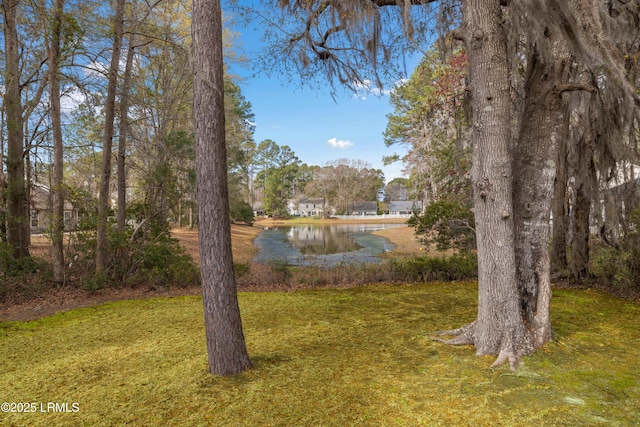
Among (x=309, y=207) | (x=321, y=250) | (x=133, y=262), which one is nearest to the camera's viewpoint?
(x=133, y=262)

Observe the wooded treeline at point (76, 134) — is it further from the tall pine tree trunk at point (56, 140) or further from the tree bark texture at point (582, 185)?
the tree bark texture at point (582, 185)

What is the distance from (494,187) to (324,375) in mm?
2220

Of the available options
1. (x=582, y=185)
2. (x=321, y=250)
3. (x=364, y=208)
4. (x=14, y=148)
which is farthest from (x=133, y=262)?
(x=364, y=208)

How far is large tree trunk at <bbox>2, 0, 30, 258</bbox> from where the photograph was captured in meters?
6.91

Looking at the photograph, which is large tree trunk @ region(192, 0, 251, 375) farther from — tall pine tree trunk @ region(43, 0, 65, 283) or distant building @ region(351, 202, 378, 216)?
distant building @ region(351, 202, 378, 216)

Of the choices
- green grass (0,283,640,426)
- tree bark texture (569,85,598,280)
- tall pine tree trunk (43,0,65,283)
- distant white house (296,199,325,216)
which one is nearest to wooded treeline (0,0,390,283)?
tall pine tree trunk (43,0,65,283)

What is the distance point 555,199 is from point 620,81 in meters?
4.95

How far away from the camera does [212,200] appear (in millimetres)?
2732

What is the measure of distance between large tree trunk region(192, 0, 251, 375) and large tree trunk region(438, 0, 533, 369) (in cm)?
230

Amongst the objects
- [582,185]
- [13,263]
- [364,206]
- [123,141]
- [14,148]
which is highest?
[123,141]

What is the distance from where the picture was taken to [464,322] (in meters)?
4.18

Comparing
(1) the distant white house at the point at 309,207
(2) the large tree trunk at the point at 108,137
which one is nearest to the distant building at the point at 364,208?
(1) the distant white house at the point at 309,207

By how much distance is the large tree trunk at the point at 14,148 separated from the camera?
6906 mm

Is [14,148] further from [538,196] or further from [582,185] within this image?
[582,185]
